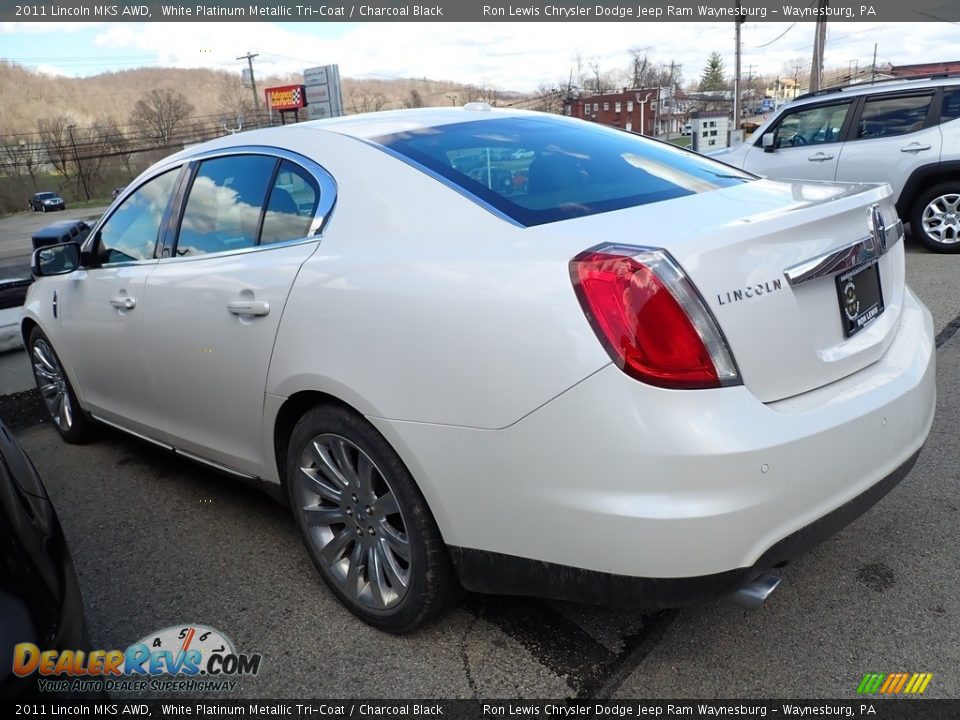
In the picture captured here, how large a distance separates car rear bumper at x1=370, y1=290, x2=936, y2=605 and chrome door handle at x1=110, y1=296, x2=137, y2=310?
1767 millimetres

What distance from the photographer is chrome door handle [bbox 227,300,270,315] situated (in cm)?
251

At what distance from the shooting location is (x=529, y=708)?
208 centimetres

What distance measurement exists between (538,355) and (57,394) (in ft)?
12.1

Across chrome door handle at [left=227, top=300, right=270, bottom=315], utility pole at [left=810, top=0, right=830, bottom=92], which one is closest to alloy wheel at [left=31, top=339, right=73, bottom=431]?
chrome door handle at [left=227, top=300, right=270, bottom=315]

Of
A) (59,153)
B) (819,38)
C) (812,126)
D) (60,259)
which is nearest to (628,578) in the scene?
(60,259)

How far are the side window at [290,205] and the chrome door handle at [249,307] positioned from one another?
0.24 meters

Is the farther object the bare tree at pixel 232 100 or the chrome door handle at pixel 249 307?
the bare tree at pixel 232 100

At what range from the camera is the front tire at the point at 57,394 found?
4.25 m

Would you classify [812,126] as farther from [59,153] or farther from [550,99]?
[550,99]

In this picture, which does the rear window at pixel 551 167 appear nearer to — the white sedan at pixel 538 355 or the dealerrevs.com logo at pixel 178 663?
the white sedan at pixel 538 355

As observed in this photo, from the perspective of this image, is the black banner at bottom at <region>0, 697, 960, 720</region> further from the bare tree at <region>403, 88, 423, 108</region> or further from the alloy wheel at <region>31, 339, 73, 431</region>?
the bare tree at <region>403, 88, 423, 108</region>

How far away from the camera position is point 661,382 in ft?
5.77

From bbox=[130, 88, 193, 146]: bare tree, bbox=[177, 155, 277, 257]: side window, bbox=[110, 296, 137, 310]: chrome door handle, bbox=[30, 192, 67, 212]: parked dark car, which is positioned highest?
bbox=[130, 88, 193, 146]: bare tree

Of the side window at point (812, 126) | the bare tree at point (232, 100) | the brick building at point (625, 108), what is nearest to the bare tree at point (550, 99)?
the brick building at point (625, 108)
